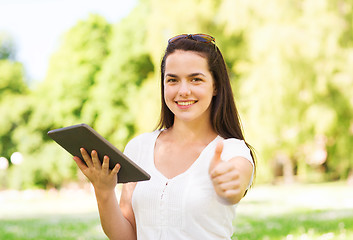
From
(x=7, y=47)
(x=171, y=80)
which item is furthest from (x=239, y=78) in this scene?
(x=7, y=47)

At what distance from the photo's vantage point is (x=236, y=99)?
25.5 feet

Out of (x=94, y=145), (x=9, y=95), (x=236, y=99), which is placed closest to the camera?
(x=94, y=145)

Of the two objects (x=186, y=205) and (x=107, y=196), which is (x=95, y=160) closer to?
(x=107, y=196)

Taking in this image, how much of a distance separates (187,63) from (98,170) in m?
0.63

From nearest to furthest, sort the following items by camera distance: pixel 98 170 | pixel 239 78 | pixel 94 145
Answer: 1. pixel 94 145
2. pixel 98 170
3. pixel 239 78

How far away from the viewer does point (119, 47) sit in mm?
25453

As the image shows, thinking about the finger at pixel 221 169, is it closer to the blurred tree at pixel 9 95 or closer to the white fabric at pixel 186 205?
the white fabric at pixel 186 205

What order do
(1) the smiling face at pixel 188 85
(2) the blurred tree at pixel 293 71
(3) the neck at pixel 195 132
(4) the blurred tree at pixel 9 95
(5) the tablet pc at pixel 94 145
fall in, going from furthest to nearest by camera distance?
(4) the blurred tree at pixel 9 95 < (2) the blurred tree at pixel 293 71 < (3) the neck at pixel 195 132 < (1) the smiling face at pixel 188 85 < (5) the tablet pc at pixel 94 145

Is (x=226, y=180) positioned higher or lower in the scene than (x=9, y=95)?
lower

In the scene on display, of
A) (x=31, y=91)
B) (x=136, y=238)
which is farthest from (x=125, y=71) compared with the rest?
(x=136, y=238)

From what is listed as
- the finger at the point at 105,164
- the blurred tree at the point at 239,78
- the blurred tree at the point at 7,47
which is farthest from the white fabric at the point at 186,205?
the blurred tree at the point at 7,47

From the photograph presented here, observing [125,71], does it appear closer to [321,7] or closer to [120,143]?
[120,143]

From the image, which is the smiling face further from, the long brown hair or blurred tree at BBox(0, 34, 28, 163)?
blurred tree at BBox(0, 34, 28, 163)

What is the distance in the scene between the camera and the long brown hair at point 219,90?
237 centimetres
